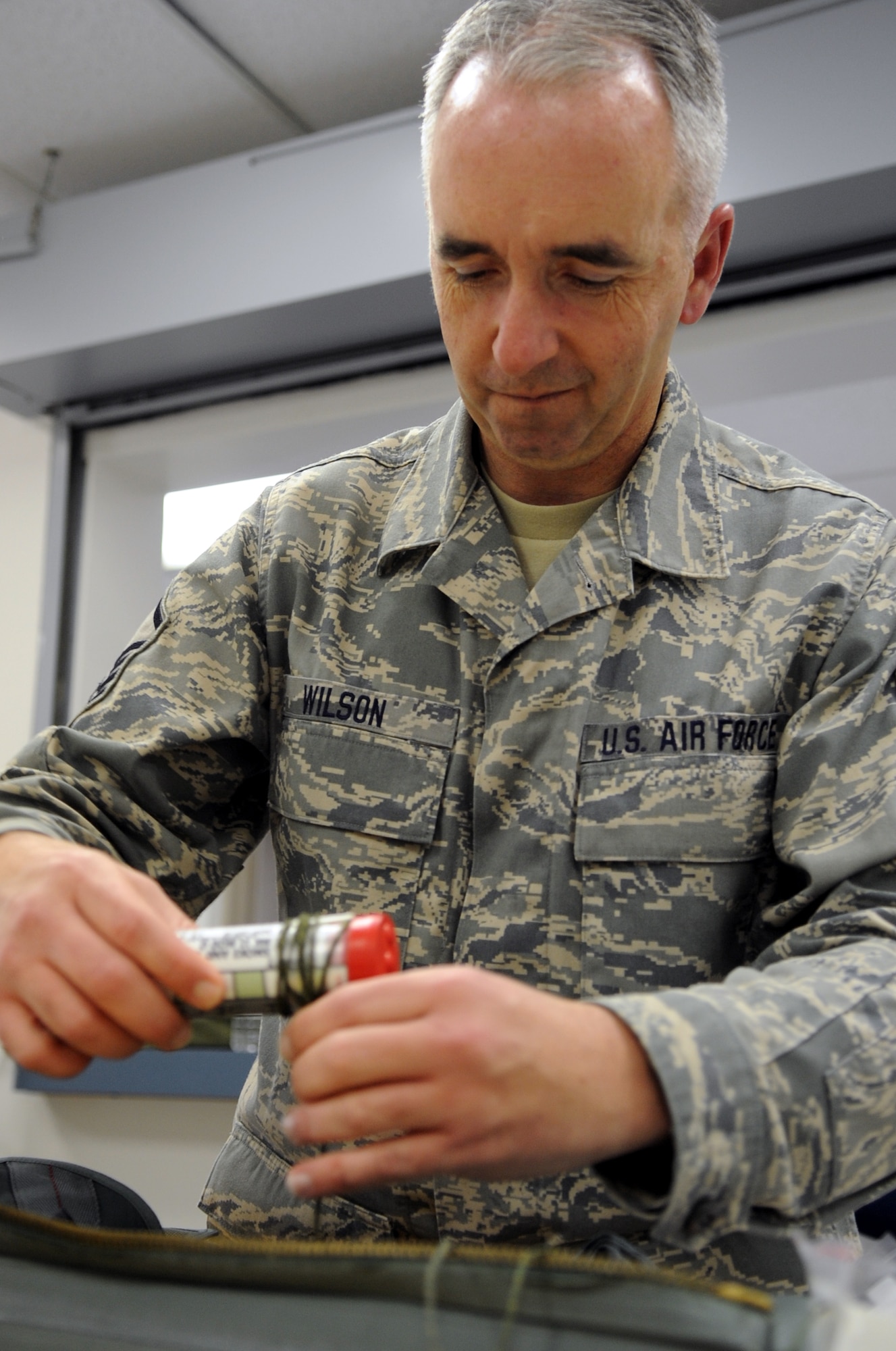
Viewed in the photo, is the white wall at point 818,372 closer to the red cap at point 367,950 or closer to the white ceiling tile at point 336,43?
the white ceiling tile at point 336,43

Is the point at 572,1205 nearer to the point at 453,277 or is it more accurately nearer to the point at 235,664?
the point at 235,664

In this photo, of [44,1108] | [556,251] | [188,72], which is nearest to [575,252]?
[556,251]

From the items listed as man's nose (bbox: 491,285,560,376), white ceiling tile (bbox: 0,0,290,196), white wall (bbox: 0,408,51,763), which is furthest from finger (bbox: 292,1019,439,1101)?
white wall (bbox: 0,408,51,763)

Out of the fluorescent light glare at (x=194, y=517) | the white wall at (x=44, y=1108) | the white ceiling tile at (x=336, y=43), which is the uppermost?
the white ceiling tile at (x=336, y=43)

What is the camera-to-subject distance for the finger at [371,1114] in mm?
538

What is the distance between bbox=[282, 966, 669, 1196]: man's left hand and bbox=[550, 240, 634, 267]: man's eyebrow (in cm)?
52

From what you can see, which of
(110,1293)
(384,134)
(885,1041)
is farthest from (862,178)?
(110,1293)

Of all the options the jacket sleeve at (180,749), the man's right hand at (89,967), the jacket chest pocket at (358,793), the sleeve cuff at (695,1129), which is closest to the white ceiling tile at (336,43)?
the jacket sleeve at (180,749)

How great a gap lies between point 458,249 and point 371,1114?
601 mm

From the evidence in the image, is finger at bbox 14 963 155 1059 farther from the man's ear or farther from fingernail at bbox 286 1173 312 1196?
the man's ear

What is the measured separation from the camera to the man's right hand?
629mm

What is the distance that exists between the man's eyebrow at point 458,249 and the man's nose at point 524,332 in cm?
3

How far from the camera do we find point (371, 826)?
96cm

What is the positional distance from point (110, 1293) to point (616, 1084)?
0.24m
